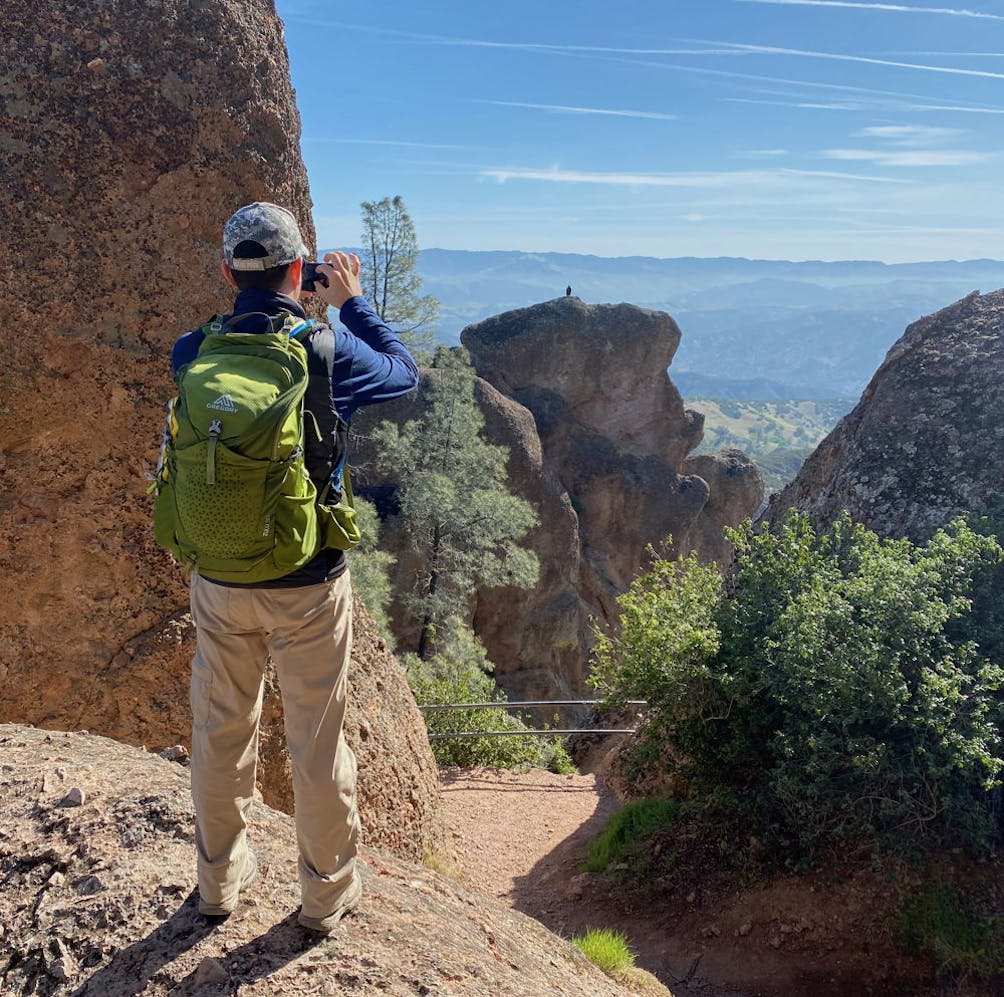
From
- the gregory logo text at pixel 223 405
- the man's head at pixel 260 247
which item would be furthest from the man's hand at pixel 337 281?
the gregory logo text at pixel 223 405

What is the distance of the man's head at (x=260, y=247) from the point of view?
116 inches

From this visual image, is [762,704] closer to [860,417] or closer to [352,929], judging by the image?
[352,929]

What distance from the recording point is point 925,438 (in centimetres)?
1071

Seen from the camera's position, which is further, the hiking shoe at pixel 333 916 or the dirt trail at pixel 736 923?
the dirt trail at pixel 736 923

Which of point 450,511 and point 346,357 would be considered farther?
point 450,511

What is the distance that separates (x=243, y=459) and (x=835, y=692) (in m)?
5.88

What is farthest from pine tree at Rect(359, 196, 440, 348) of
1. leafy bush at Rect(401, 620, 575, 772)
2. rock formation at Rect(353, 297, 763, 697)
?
leafy bush at Rect(401, 620, 575, 772)

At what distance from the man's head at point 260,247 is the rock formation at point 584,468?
74.0 ft

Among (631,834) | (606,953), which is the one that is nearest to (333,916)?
(606,953)

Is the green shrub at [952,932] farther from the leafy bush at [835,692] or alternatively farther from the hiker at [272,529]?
the hiker at [272,529]

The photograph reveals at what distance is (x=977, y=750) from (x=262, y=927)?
535 centimetres

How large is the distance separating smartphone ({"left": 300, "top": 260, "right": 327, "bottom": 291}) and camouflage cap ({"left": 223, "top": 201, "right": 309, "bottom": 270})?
34 centimetres

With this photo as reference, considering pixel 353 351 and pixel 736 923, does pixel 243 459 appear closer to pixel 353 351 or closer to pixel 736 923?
pixel 353 351

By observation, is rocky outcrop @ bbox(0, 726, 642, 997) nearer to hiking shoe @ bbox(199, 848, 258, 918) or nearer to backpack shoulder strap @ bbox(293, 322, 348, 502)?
hiking shoe @ bbox(199, 848, 258, 918)
